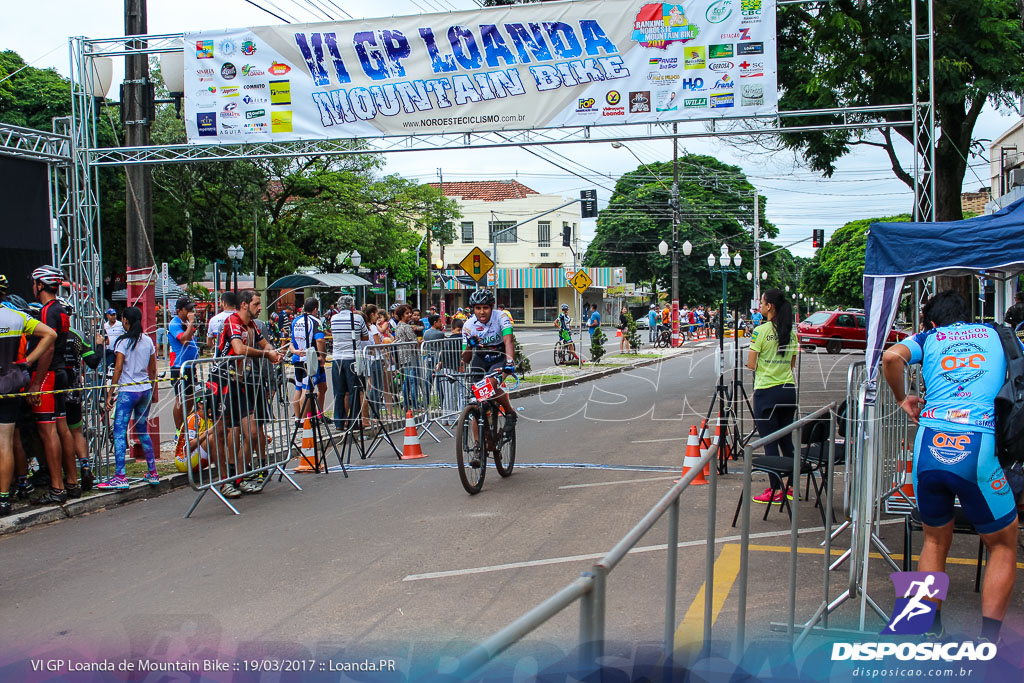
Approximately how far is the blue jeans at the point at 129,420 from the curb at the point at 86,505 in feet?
0.81

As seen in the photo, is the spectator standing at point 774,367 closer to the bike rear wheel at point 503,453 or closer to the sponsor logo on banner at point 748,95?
the bike rear wheel at point 503,453

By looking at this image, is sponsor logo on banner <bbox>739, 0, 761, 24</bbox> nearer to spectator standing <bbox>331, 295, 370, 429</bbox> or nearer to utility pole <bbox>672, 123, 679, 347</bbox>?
spectator standing <bbox>331, 295, 370, 429</bbox>

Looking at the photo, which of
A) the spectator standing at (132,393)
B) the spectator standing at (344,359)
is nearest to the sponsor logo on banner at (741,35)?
the spectator standing at (344,359)

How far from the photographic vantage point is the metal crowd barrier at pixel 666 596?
185 centimetres

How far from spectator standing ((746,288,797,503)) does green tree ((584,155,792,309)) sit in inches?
2258

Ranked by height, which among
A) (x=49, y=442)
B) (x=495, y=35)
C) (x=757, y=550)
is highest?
(x=495, y=35)

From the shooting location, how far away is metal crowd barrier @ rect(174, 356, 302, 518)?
314 inches

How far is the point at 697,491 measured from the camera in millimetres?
5441

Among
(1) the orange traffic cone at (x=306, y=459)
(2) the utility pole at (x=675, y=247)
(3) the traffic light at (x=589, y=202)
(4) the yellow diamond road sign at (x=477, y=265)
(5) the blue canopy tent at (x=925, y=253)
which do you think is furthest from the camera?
(2) the utility pole at (x=675, y=247)

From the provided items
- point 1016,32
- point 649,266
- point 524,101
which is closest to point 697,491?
point 524,101

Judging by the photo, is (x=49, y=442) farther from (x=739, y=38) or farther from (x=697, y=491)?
(x=739, y=38)

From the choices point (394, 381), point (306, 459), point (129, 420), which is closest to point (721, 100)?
point (394, 381)

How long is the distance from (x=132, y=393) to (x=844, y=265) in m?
70.0

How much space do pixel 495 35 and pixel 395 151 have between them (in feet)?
7.20
